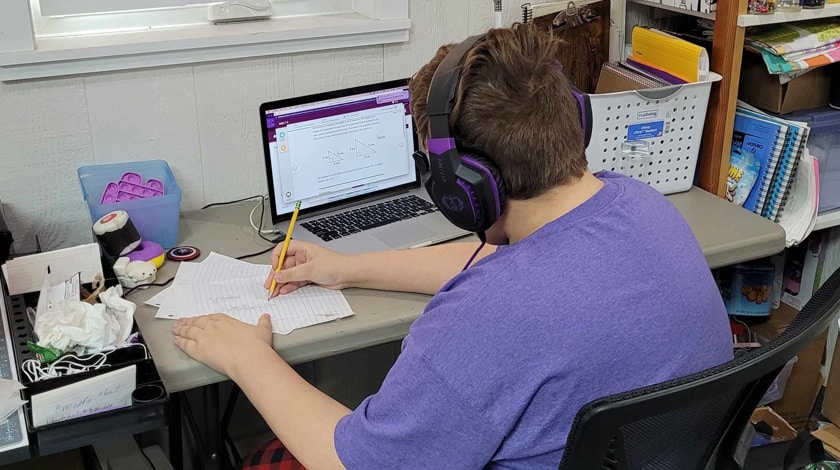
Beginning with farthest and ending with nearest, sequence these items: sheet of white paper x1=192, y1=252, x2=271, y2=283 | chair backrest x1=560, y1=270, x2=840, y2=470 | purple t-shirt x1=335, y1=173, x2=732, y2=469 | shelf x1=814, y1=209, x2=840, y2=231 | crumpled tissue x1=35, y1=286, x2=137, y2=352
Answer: shelf x1=814, y1=209, x2=840, y2=231 < sheet of white paper x1=192, y1=252, x2=271, y2=283 < crumpled tissue x1=35, y1=286, x2=137, y2=352 < purple t-shirt x1=335, y1=173, x2=732, y2=469 < chair backrest x1=560, y1=270, x2=840, y2=470

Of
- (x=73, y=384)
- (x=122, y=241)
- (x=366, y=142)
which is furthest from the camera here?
(x=366, y=142)

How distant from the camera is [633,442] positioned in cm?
87

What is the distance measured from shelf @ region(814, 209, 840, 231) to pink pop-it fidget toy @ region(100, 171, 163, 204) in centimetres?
145

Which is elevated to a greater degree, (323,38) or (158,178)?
(323,38)

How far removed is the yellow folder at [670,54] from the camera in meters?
1.89

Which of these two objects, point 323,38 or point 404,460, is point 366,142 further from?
point 404,460

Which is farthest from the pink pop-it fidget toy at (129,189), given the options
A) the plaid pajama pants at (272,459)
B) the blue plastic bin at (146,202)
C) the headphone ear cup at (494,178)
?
the headphone ear cup at (494,178)

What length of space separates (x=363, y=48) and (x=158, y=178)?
55cm

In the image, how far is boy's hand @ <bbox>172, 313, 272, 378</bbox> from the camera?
4.17 ft

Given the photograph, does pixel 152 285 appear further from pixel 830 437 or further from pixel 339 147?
pixel 830 437

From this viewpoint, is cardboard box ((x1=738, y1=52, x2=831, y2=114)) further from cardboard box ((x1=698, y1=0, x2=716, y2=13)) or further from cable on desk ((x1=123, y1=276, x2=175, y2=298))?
cable on desk ((x1=123, y1=276, x2=175, y2=298))

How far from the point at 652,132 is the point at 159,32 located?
3.51ft

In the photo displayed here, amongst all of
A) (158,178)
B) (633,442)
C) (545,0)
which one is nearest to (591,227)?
(633,442)

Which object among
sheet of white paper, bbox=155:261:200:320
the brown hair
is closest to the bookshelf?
the brown hair
